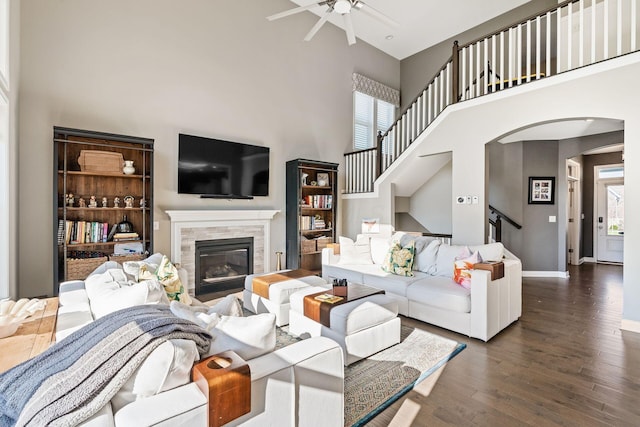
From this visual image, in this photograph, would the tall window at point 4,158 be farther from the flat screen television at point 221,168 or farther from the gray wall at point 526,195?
A: the gray wall at point 526,195

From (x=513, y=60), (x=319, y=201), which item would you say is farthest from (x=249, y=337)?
→ (x=513, y=60)

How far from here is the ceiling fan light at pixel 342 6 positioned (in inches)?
138

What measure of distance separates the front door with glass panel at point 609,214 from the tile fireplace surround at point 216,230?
7792 mm

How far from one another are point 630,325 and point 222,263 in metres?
5.16

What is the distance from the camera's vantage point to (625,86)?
3383mm

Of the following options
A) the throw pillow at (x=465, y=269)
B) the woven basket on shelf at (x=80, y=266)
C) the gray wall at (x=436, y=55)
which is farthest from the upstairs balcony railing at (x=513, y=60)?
the woven basket on shelf at (x=80, y=266)

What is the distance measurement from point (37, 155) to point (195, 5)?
3009 millimetres

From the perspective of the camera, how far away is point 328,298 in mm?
2922

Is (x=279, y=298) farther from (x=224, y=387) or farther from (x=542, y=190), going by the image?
(x=542, y=190)

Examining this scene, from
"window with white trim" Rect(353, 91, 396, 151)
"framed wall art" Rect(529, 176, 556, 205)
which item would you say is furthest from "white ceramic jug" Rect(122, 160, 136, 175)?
"framed wall art" Rect(529, 176, 556, 205)

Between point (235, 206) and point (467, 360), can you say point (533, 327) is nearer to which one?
point (467, 360)

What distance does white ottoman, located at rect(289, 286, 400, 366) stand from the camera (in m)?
2.59

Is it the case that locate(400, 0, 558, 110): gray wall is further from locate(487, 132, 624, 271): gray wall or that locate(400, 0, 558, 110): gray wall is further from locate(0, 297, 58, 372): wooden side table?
locate(0, 297, 58, 372): wooden side table

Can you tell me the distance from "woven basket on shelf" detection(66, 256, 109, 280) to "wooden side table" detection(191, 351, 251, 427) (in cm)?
325
